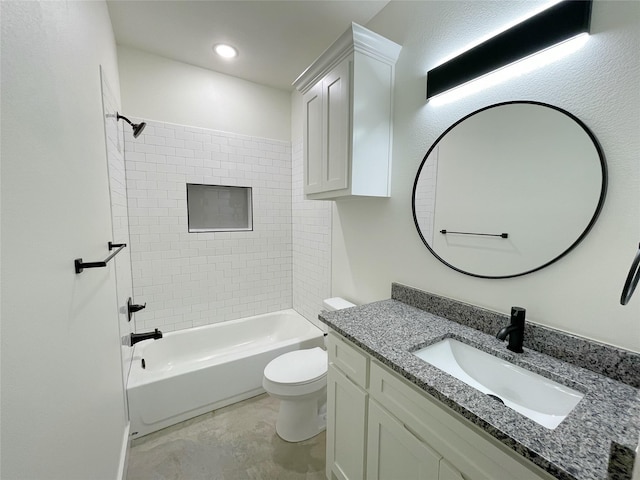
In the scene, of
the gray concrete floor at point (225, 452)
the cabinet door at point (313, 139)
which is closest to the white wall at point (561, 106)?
the cabinet door at point (313, 139)

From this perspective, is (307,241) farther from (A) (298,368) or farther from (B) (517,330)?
(B) (517,330)

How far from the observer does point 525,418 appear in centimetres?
68

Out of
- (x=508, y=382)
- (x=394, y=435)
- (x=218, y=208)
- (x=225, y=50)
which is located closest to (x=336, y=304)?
(x=394, y=435)

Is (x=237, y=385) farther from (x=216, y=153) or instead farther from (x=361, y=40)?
(x=361, y=40)

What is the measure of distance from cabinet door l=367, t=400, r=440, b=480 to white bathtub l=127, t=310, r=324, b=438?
132 cm

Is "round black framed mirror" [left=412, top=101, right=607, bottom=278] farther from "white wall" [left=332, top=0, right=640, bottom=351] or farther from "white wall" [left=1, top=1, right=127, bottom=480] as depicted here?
"white wall" [left=1, top=1, right=127, bottom=480]

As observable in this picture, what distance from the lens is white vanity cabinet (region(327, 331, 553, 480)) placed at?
707 millimetres

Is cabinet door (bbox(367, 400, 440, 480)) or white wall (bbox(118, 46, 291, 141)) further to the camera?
white wall (bbox(118, 46, 291, 141))

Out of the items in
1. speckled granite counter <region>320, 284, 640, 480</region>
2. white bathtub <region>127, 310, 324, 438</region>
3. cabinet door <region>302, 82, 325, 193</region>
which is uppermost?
cabinet door <region>302, 82, 325, 193</region>

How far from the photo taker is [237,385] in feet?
7.00

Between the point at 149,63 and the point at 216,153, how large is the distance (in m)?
0.86

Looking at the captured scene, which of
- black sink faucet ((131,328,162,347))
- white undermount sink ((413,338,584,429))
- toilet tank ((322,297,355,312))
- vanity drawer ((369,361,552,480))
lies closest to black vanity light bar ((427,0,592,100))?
white undermount sink ((413,338,584,429))

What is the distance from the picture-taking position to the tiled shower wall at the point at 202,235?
2.33 metres

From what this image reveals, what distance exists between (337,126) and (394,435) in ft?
5.05
